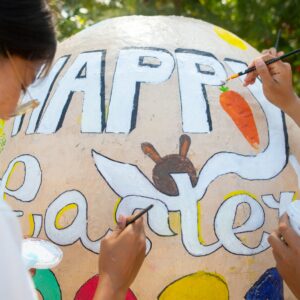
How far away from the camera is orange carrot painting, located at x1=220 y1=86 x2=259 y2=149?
2.72m

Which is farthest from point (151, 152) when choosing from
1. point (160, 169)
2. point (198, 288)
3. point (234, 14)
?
point (234, 14)

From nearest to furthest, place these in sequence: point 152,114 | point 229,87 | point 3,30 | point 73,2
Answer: point 3,30, point 152,114, point 229,87, point 73,2

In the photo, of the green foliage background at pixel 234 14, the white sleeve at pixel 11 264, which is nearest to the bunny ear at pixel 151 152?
the white sleeve at pixel 11 264

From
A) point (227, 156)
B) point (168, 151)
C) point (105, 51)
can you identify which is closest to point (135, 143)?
point (168, 151)

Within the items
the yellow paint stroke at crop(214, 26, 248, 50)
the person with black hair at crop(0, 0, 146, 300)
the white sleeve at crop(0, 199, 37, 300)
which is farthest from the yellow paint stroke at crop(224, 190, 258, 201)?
the white sleeve at crop(0, 199, 37, 300)

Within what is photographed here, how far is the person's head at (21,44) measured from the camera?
1.40 meters

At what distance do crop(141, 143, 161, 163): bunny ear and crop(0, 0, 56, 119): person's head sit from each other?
1.02 metres

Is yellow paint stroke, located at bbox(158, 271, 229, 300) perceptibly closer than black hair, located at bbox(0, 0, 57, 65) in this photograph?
No

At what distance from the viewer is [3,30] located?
1394 mm

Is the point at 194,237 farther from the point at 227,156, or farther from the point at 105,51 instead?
the point at 105,51

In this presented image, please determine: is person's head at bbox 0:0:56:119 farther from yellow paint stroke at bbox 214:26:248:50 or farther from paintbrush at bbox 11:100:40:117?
yellow paint stroke at bbox 214:26:248:50

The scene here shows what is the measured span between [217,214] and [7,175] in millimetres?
933

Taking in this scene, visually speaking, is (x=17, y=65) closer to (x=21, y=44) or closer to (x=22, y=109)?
(x=21, y=44)

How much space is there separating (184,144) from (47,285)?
79cm
